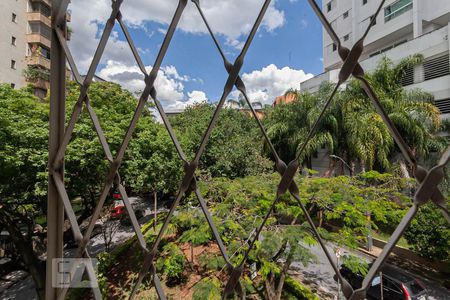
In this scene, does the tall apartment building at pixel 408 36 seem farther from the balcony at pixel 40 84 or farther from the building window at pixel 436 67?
the balcony at pixel 40 84

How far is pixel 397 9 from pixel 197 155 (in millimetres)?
16996

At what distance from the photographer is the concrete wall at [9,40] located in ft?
50.3

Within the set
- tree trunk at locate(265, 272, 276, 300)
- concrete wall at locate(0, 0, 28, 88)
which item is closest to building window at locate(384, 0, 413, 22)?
tree trunk at locate(265, 272, 276, 300)

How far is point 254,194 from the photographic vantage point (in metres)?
6.14

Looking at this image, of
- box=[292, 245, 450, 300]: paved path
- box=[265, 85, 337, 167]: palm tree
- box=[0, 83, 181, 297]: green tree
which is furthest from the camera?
box=[265, 85, 337, 167]: palm tree

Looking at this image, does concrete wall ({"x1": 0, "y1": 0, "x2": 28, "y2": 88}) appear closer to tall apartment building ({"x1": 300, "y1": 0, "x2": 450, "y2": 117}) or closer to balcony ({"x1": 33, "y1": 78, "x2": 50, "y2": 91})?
balcony ({"x1": 33, "y1": 78, "x2": 50, "y2": 91})

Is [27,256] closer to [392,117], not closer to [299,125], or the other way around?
[392,117]

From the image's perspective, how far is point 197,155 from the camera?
785 mm

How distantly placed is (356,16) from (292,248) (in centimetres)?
1610

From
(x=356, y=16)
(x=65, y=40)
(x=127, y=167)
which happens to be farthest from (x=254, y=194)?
(x=356, y=16)

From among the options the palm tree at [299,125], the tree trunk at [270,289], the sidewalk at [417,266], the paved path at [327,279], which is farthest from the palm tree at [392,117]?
the tree trunk at [270,289]

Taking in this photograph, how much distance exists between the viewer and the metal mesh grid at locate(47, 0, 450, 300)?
56cm

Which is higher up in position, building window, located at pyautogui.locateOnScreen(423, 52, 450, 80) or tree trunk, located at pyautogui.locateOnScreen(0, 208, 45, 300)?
building window, located at pyautogui.locateOnScreen(423, 52, 450, 80)

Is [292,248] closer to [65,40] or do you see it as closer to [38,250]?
[65,40]
